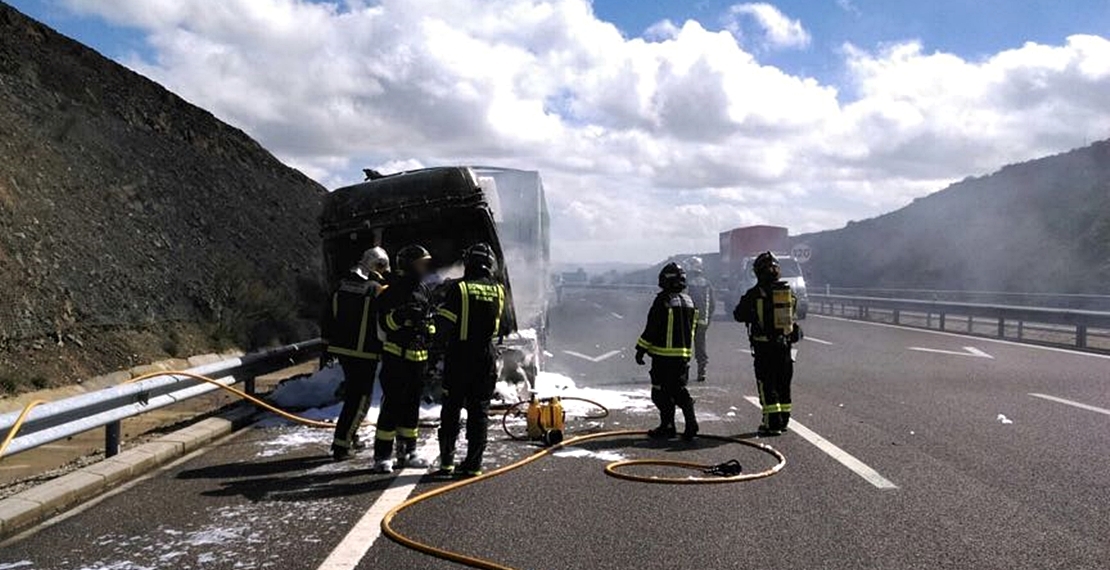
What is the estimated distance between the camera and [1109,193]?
4394 cm

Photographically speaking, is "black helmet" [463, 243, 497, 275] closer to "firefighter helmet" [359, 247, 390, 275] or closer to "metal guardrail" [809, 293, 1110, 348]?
"firefighter helmet" [359, 247, 390, 275]

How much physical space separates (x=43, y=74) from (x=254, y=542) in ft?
76.8

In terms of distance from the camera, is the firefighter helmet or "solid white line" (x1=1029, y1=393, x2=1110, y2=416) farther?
"solid white line" (x1=1029, y1=393, x2=1110, y2=416)

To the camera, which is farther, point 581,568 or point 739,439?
point 739,439

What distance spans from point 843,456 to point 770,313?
6.22 ft

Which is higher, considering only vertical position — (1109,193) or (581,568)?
(1109,193)

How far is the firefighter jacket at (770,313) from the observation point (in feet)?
29.6

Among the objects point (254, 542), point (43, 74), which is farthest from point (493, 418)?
point (43, 74)

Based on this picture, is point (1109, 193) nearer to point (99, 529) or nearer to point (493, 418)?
point (493, 418)

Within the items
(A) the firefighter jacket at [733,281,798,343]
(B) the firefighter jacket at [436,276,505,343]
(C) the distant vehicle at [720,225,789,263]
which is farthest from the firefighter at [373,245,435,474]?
(C) the distant vehicle at [720,225,789,263]

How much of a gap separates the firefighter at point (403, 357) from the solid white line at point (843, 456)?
3.49 meters

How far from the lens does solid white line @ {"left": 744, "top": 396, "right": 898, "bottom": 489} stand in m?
6.61

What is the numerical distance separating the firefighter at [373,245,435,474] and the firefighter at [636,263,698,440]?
2.34 meters

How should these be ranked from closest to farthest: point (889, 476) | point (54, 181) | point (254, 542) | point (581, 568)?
1. point (581, 568)
2. point (254, 542)
3. point (889, 476)
4. point (54, 181)
